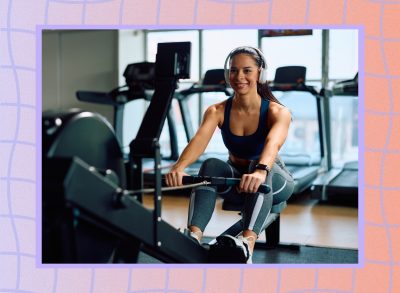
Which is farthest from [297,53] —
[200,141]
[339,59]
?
[200,141]

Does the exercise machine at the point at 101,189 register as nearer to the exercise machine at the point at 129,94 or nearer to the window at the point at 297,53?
the exercise machine at the point at 129,94

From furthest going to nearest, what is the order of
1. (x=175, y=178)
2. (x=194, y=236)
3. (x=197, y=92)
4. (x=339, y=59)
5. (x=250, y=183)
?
1. (x=339, y=59)
2. (x=197, y=92)
3. (x=194, y=236)
4. (x=175, y=178)
5. (x=250, y=183)

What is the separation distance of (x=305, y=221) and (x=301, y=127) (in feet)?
12.1

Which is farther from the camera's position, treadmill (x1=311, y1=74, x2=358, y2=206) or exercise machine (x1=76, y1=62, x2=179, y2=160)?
exercise machine (x1=76, y1=62, x2=179, y2=160)

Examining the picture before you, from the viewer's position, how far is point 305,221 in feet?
12.9

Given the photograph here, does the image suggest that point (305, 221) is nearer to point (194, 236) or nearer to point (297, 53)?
point (194, 236)

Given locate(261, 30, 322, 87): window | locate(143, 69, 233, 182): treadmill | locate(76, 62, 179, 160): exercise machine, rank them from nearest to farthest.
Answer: locate(143, 69, 233, 182): treadmill → locate(76, 62, 179, 160): exercise machine → locate(261, 30, 322, 87): window

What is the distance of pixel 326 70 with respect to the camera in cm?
651

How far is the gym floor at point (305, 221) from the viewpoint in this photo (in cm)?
338

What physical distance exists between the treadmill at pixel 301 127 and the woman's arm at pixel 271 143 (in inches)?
49.1

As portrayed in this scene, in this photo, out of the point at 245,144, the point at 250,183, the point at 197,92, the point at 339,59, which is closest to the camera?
the point at 250,183

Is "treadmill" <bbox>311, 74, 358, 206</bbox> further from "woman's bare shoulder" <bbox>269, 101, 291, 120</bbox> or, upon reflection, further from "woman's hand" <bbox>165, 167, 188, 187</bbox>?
"woman's hand" <bbox>165, 167, 188, 187</bbox>

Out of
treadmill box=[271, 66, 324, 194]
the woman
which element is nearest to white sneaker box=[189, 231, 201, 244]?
the woman

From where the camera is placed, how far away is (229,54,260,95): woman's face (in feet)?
7.52
